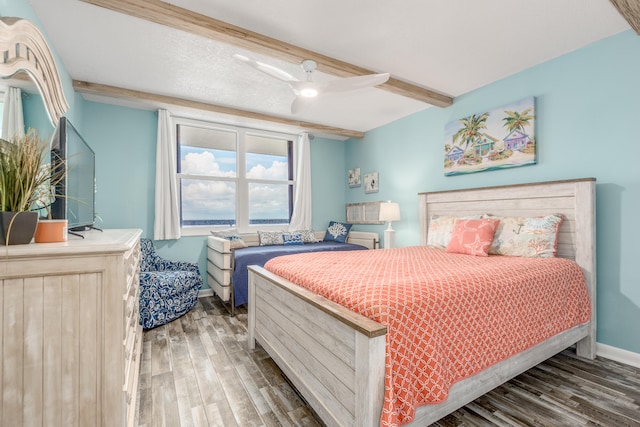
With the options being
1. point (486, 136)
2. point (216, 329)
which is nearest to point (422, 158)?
point (486, 136)

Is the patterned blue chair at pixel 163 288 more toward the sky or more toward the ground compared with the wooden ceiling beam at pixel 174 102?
more toward the ground

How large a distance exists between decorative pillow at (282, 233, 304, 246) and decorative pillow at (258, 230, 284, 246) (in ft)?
0.21

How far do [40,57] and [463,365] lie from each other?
9.27 ft

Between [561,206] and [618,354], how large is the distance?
118cm

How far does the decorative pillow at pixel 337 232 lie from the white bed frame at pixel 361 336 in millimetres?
2049

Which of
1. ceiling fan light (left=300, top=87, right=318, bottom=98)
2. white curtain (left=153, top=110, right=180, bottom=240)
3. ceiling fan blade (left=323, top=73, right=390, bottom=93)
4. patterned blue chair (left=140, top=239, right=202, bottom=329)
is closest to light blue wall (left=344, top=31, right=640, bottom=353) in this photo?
ceiling fan blade (left=323, top=73, right=390, bottom=93)

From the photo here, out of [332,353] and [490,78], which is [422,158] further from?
[332,353]

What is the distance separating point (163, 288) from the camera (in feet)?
10.0

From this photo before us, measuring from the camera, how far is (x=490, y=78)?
3061 mm

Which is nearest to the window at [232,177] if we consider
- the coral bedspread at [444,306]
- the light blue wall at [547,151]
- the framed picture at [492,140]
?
the light blue wall at [547,151]

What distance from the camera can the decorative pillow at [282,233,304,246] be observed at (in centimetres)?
450

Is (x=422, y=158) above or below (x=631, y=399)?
above

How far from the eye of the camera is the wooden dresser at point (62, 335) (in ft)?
3.46

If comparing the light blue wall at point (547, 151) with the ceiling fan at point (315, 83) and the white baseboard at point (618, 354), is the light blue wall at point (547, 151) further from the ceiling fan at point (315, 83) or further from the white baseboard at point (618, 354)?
the ceiling fan at point (315, 83)
